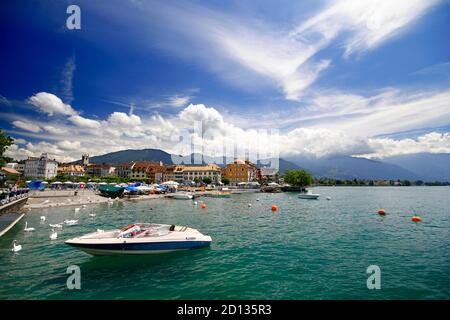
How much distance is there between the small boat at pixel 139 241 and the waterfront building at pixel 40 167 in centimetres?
14967

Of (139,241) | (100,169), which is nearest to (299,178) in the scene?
(139,241)

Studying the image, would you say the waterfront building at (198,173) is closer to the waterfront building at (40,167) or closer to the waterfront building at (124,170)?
the waterfront building at (124,170)

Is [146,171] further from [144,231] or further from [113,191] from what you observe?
[144,231]

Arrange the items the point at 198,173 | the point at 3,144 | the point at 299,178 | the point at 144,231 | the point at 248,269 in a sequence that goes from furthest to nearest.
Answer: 1. the point at 198,173
2. the point at 299,178
3. the point at 3,144
4. the point at 144,231
5. the point at 248,269

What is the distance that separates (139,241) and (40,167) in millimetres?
157486

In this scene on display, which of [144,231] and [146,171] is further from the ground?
[146,171]

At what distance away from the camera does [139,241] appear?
566 inches

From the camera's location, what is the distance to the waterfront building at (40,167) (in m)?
134

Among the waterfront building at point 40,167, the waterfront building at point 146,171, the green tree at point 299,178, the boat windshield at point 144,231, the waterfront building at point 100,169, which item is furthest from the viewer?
the waterfront building at point 100,169

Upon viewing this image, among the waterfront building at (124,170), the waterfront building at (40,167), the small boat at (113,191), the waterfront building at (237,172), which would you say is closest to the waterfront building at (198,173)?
the waterfront building at (237,172)

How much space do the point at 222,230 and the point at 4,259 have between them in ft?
53.4

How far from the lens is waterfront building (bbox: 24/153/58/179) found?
134 m
